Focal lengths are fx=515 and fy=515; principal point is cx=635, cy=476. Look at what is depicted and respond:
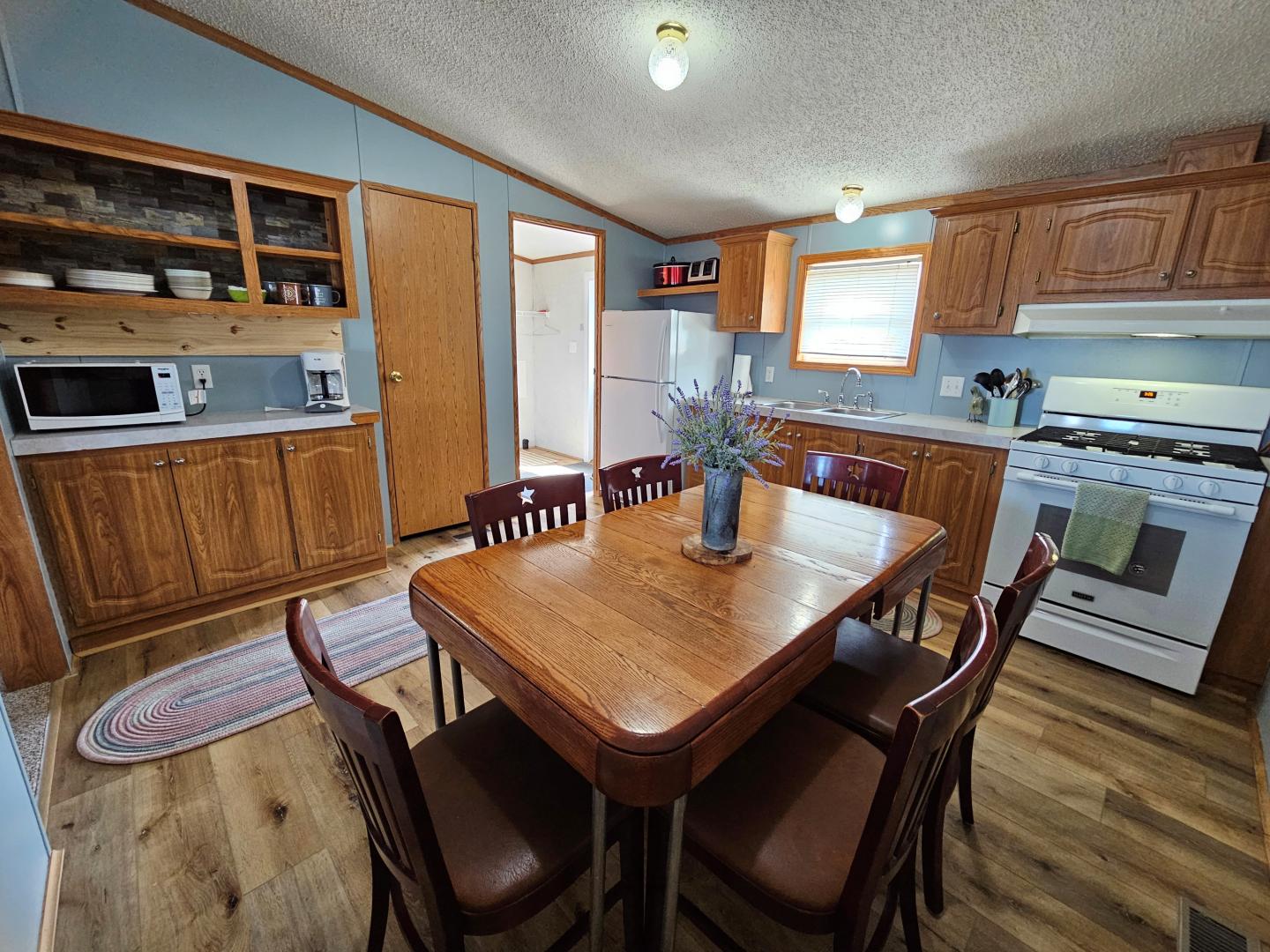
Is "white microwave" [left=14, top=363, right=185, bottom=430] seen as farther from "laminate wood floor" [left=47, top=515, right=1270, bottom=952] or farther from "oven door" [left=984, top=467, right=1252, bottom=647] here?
"oven door" [left=984, top=467, right=1252, bottom=647]

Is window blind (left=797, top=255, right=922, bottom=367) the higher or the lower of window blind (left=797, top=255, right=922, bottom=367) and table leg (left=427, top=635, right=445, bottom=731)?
the higher

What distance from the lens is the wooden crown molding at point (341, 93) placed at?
2357 mm

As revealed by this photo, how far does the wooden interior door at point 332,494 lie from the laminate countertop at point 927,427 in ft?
8.18

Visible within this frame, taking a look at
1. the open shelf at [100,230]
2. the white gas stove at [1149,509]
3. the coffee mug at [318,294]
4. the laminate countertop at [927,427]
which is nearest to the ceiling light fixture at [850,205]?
the laminate countertop at [927,427]

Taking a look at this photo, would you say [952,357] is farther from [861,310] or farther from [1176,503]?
[1176,503]

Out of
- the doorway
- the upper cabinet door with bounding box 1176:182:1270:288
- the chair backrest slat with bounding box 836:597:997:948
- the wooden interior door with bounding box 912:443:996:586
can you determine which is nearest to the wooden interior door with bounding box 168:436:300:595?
the doorway

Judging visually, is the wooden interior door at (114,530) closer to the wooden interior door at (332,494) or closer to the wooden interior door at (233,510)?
the wooden interior door at (233,510)

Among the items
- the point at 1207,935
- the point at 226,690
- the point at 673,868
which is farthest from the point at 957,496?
the point at 226,690

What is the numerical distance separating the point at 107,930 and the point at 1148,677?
351 centimetres

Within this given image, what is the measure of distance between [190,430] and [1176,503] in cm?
407

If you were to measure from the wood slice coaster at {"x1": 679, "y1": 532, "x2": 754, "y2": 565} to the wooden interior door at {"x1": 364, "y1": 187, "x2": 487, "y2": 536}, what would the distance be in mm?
2585

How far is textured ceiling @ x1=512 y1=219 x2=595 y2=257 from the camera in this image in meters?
4.80

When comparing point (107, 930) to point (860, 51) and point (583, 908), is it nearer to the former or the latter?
point (583, 908)

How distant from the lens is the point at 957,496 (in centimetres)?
266
